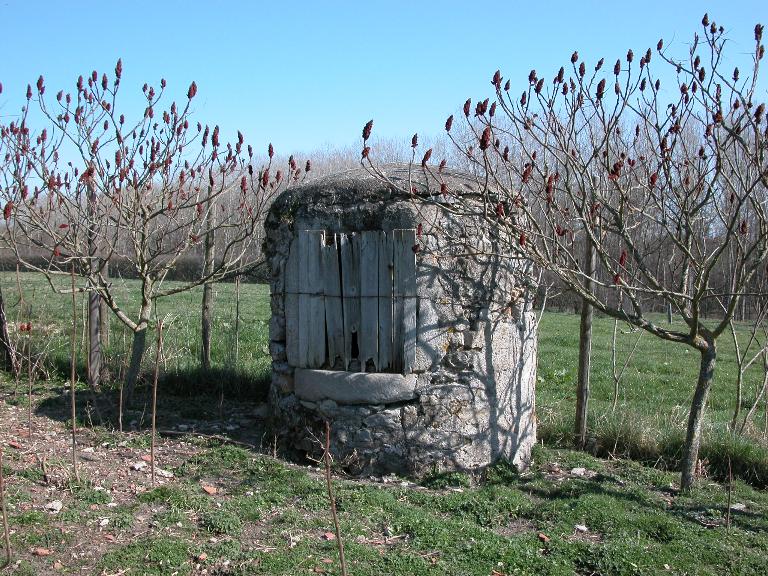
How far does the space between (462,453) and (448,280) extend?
1422 millimetres

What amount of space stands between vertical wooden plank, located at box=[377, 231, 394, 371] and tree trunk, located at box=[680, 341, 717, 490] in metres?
2.43

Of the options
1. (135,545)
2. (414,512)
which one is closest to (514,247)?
(414,512)

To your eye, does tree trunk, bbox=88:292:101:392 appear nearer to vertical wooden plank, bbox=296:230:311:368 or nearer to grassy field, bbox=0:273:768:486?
grassy field, bbox=0:273:768:486

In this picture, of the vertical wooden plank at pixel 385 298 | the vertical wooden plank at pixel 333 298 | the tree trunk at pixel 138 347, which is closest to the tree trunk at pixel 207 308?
the tree trunk at pixel 138 347

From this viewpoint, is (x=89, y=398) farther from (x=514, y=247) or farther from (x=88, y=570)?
(x=514, y=247)

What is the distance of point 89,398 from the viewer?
7367 mm

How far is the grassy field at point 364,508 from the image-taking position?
13.5 ft

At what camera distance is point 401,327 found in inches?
224

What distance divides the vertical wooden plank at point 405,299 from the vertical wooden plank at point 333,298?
1.55 feet

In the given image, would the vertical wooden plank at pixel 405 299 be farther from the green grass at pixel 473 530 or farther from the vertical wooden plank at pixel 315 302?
the green grass at pixel 473 530

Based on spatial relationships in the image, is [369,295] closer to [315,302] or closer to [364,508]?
[315,302]

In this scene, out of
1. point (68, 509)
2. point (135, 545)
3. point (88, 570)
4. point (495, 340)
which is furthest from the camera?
point (495, 340)

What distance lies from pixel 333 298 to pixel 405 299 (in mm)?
611

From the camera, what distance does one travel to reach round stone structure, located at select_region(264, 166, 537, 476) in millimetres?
5680
